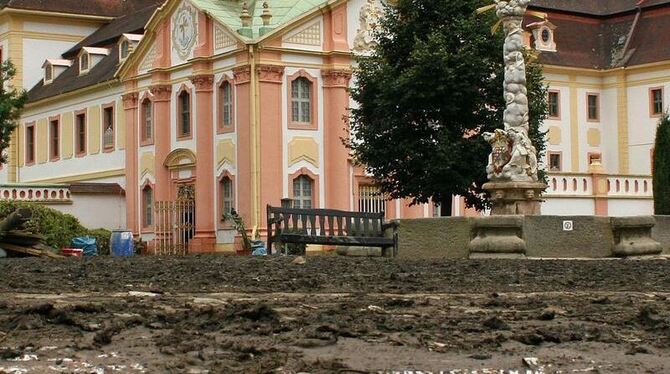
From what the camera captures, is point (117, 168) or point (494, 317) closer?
point (494, 317)

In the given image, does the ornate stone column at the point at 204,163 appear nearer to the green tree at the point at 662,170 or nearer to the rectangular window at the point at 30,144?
the green tree at the point at 662,170

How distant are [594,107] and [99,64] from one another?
20.8 m

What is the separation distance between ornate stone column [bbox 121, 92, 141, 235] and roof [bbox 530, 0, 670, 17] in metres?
16.9

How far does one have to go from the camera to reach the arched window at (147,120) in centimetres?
5066

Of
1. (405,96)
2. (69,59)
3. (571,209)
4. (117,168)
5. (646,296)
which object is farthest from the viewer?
(69,59)

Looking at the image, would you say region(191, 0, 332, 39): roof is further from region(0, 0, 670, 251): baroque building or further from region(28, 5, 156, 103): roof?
region(28, 5, 156, 103): roof

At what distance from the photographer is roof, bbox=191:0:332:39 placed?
148ft

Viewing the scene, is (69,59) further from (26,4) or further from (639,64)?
(639,64)

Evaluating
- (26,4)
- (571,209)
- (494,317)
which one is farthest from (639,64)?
(494,317)

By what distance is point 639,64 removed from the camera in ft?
187

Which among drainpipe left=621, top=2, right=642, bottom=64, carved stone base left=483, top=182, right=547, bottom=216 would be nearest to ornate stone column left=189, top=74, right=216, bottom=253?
drainpipe left=621, top=2, right=642, bottom=64

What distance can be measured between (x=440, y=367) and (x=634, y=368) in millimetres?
1222

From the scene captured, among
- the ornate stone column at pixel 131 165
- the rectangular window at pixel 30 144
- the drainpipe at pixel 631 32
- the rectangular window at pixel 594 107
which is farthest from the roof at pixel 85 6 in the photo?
the drainpipe at pixel 631 32

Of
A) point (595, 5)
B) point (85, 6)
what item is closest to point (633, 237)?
point (595, 5)
